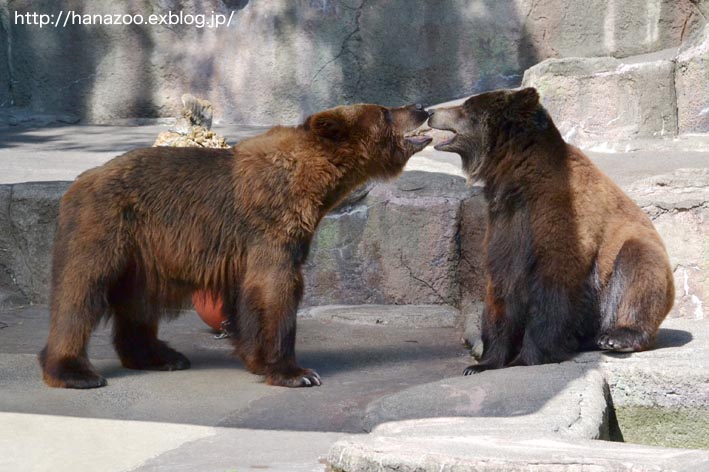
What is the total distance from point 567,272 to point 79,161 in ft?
21.5

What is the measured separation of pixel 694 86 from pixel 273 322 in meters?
5.65

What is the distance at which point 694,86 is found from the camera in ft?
32.3

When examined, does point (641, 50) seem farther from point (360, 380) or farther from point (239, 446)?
point (239, 446)

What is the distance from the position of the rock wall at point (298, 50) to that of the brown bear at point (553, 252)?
7032 millimetres

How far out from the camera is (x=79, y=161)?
35.5ft

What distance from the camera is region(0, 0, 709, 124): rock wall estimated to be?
12.8 metres

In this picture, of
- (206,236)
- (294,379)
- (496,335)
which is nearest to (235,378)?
(294,379)

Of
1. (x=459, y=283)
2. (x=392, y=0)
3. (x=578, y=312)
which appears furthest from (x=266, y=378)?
(x=392, y=0)

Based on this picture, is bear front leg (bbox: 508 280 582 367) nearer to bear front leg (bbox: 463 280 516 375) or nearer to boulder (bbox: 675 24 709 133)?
bear front leg (bbox: 463 280 516 375)

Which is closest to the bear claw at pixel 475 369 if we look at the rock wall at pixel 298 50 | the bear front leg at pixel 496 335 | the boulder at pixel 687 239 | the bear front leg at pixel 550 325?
the bear front leg at pixel 496 335

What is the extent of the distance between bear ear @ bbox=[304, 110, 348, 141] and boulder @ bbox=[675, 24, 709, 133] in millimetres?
4843

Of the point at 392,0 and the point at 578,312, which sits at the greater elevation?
the point at 392,0

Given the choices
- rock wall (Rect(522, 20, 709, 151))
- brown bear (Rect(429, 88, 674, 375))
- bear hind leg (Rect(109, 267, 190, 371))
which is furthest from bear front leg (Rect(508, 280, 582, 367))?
rock wall (Rect(522, 20, 709, 151))

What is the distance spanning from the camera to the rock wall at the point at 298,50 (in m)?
12.8
